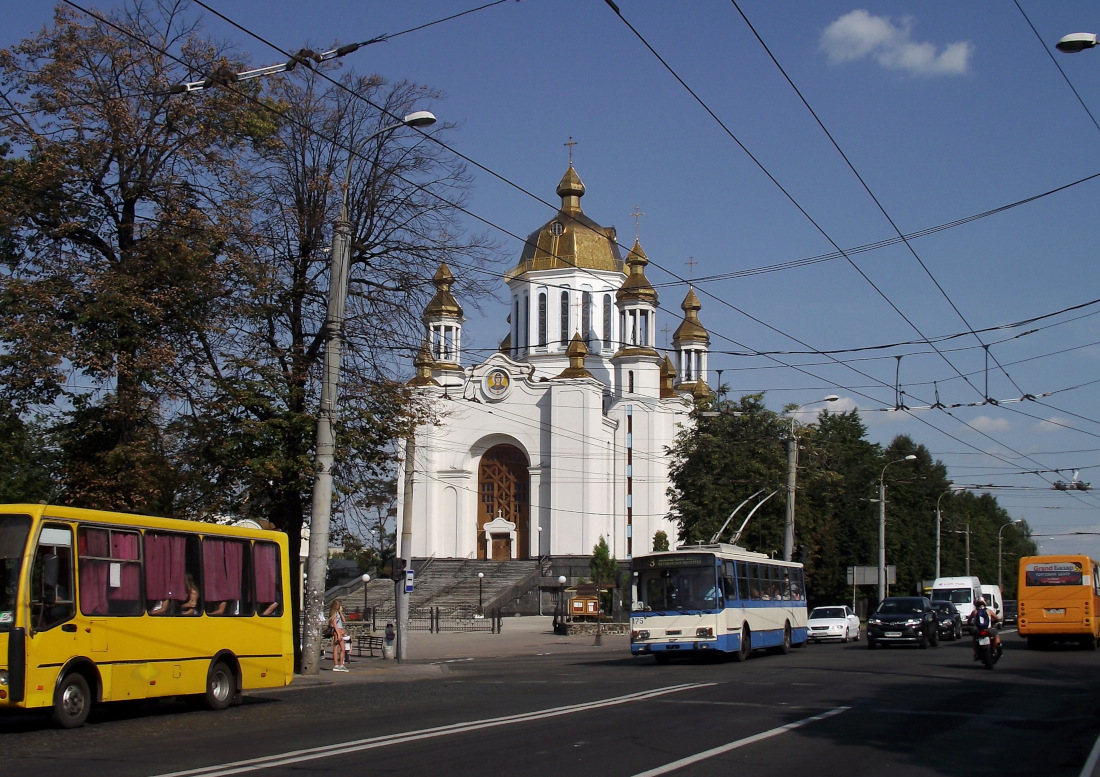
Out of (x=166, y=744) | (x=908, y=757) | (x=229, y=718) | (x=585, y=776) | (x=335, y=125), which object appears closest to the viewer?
(x=585, y=776)

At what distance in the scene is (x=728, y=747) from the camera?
1109cm

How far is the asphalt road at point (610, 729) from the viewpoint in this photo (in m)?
10.0

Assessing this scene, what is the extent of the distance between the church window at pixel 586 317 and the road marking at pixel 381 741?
56.5 m

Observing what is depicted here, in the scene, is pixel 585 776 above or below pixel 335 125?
below

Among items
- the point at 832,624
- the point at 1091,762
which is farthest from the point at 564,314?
the point at 1091,762

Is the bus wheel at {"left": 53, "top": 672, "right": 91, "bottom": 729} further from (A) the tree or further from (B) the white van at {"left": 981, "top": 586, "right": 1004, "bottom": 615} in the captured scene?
(B) the white van at {"left": 981, "top": 586, "right": 1004, "bottom": 615}

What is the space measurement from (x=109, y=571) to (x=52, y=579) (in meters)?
0.92

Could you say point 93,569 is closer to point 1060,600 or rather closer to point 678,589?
point 678,589

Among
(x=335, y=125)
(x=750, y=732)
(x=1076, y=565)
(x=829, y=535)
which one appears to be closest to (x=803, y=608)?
(x=1076, y=565)

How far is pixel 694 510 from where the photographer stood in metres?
48.2

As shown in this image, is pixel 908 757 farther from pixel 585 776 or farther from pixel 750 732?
pixel 585 776

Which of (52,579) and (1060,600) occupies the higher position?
(52,579)

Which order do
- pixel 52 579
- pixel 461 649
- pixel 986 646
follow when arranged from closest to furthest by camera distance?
pixel 52 579, pixel 986 646, pixel 461 649

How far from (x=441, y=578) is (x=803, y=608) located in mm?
32700
